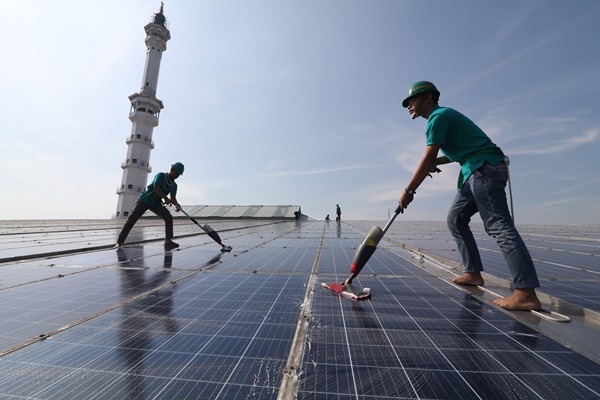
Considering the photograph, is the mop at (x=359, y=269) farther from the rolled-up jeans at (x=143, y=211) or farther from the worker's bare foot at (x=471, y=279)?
the rolled-up jeans at (x=143, y=211)

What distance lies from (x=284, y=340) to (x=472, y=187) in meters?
2.70

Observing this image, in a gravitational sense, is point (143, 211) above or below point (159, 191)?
below

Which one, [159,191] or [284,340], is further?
[159,191]

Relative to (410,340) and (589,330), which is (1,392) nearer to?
(410,340)

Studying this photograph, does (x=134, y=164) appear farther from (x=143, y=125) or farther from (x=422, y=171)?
(x=422, y=171)

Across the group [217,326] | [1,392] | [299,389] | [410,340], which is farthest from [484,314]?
[1,392]

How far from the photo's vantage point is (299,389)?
1.32m

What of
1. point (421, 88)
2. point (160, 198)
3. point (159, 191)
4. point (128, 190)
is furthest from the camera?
point (128, 190)

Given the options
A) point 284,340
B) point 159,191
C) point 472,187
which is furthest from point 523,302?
point 159,191

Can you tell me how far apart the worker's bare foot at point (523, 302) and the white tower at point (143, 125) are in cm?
5314

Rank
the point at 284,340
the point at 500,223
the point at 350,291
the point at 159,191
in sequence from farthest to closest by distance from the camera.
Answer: the point at 159,191
the point at 350,291
the point at 500,223
the point at 284,340

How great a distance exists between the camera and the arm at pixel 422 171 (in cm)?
316

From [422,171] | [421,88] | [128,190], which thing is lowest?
[422,171]

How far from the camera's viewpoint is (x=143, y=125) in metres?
49.9
